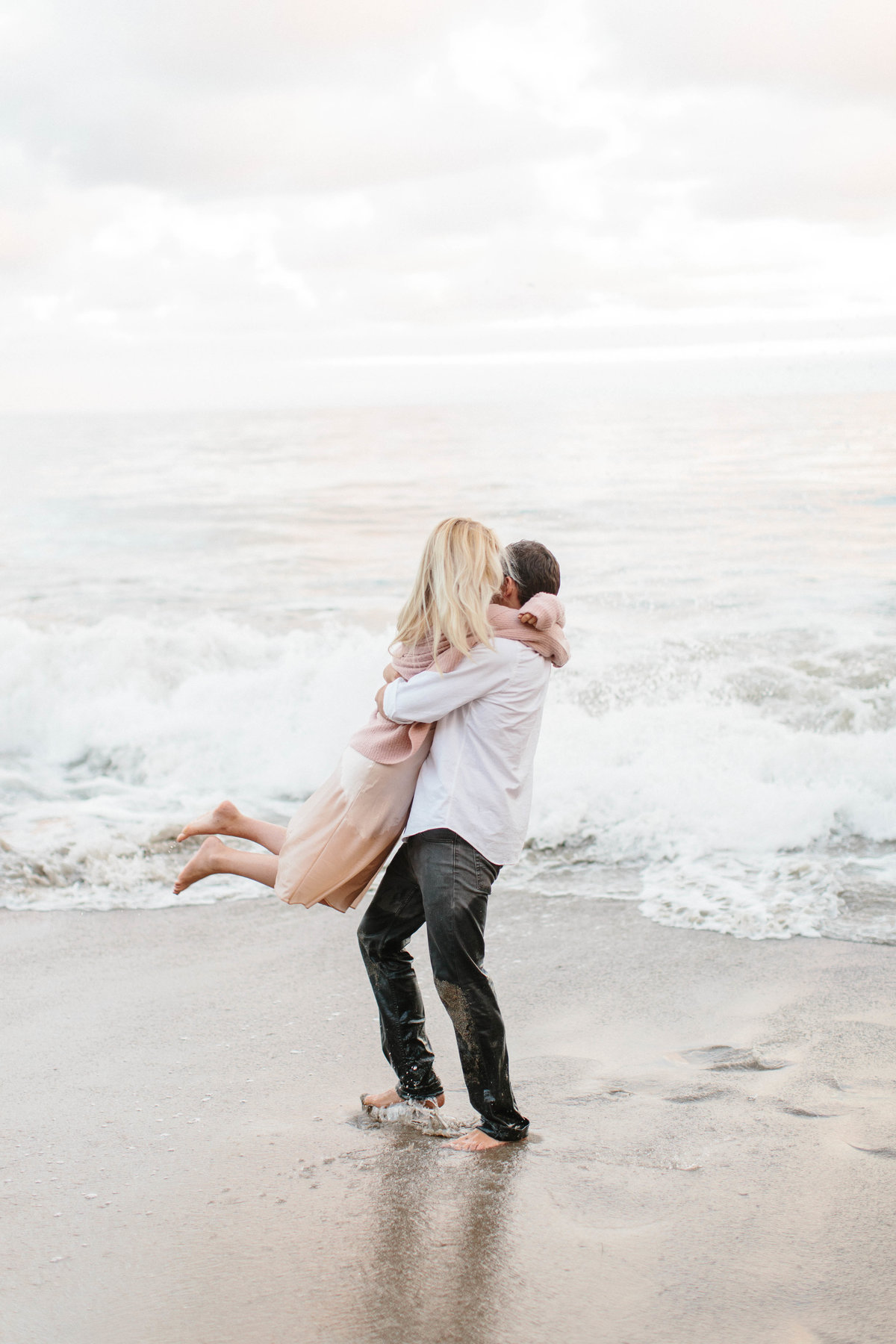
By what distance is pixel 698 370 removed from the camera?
164 feet

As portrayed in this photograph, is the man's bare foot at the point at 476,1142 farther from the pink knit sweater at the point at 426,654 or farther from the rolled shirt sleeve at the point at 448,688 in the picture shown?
the rolled shirt sleeve at the point at 448,688

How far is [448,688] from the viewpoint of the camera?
115 inches

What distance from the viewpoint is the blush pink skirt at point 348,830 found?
3061 mm

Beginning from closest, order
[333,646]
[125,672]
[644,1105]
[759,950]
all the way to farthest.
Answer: [644,1105]
[759,950]
[125,672]
[333,646]

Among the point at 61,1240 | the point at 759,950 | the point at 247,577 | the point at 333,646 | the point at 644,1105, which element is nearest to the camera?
the point at 61,1240

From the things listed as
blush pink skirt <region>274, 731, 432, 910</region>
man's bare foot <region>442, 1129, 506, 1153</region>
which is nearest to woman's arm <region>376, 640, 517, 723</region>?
blush pink skirt <region>274, 731, 432, 910</region>

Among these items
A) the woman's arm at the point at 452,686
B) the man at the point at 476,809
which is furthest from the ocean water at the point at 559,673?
the woman's arm at the point at 452,686

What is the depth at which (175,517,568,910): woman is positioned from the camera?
2898mm

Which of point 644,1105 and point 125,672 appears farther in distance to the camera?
point 125,672

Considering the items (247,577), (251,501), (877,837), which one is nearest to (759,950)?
(877,837)

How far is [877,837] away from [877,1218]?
4275mm

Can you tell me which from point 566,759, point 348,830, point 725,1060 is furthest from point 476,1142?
point 566,759

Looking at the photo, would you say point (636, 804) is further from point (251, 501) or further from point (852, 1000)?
point (251, 501)

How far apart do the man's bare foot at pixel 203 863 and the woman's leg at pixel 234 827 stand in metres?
0.05
